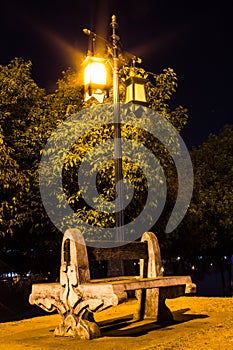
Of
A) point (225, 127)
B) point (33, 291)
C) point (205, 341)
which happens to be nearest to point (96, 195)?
point (33, 291)

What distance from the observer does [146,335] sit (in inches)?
276

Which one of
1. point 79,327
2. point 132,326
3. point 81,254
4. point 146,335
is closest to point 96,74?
point 81,254

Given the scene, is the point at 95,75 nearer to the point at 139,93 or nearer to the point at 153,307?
the point at 139,93

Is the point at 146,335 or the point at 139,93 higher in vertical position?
the point at 139,93

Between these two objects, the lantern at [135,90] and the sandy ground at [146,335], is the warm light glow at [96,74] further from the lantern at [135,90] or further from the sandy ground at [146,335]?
the sandy ground at [146,335]

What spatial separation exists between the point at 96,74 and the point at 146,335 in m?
4.71

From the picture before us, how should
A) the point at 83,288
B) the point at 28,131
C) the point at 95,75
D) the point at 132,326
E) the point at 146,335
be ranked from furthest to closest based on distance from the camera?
the point at 28,131, the point at 95,75, the point at 132,326, the point at 146,335, the point at 83,288

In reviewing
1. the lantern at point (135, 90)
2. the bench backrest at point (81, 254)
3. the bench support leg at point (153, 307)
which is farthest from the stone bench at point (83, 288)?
the lantern at point (135, 90)

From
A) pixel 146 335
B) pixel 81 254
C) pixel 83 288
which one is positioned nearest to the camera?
pixel 83 288

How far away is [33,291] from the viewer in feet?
24.1

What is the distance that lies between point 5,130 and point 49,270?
7.89 m

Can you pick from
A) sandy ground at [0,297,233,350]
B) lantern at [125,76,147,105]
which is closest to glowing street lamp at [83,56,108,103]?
lantern at [125,76,147,105]

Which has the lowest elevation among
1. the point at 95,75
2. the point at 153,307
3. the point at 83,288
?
the point at 153,307

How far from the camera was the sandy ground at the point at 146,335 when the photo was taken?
20.7 feet
